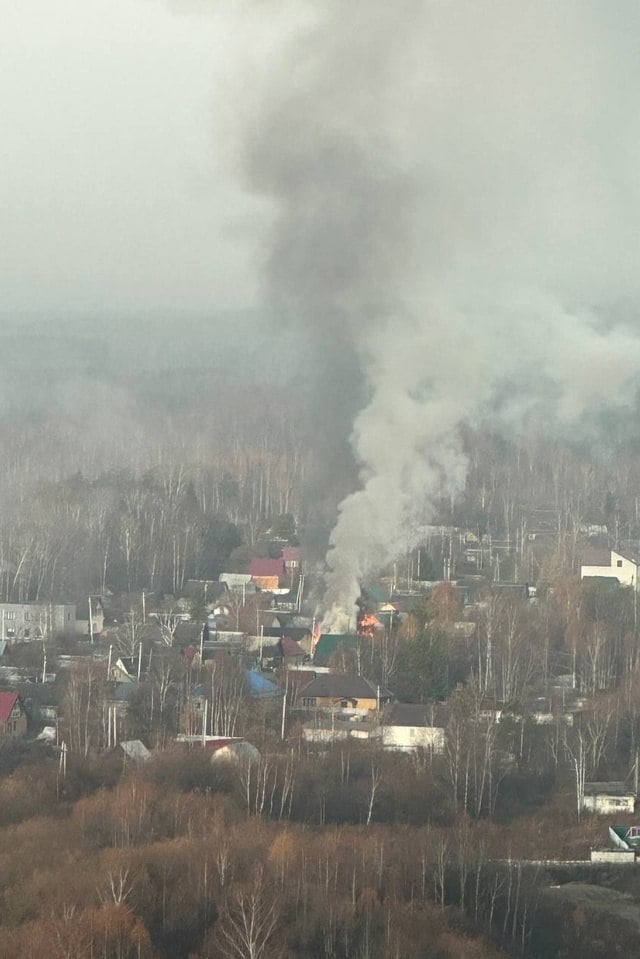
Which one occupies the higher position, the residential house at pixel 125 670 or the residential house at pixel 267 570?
the residential house at pixel 267 570

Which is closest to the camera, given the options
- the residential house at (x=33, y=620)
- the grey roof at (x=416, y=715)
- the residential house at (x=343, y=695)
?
the grey roof at (x=416, y=715)

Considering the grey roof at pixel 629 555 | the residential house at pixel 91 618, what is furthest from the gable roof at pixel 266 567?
the grey roof at pixel 629 555

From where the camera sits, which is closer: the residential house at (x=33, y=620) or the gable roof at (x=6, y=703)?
the gable roof at (x=6, y=703)

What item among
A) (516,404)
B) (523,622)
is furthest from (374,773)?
(516,404)

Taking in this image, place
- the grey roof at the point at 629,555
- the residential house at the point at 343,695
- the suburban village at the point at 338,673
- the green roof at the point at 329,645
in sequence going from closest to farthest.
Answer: the suburban village at the point at 338,673, the residential house at the point at 343,695, the green roof at the point at 329,645, the grey roof at the point at 629,555

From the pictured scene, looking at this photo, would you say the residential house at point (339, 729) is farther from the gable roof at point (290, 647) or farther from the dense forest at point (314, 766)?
the gable roof at point (290, 647)

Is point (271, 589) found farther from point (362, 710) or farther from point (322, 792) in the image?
point (322, 792)
